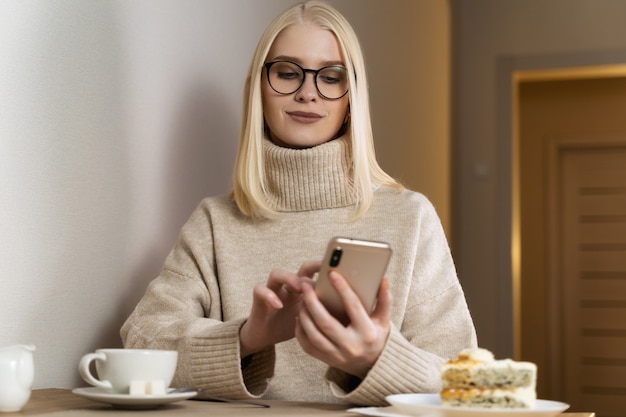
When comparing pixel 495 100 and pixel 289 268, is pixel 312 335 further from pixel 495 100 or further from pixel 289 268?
pixel 495 100

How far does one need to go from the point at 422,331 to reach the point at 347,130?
40 centimetres

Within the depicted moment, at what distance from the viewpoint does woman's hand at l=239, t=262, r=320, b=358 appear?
1.06m

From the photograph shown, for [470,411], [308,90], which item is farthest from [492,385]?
[308,90]

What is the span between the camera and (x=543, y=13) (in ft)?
14.6

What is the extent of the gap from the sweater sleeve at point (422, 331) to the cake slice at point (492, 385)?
0.18m

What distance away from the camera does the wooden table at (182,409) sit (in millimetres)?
986

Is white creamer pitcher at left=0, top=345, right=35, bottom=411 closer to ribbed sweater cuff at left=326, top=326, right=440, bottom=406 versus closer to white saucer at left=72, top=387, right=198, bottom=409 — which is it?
white saucer at left=72, top=387, right=198, bottom=409

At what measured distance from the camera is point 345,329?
40.3 inches

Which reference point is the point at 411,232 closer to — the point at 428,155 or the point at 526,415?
the point at 526,415

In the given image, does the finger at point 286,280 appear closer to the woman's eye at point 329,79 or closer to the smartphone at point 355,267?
the smartphone at point 355,267

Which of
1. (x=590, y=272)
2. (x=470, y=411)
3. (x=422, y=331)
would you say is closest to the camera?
(x=470, y=411)

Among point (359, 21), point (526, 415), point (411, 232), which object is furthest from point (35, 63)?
point (359, 21)

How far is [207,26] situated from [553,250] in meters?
3.82

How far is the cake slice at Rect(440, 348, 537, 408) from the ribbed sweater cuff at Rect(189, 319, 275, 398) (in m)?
0.35
